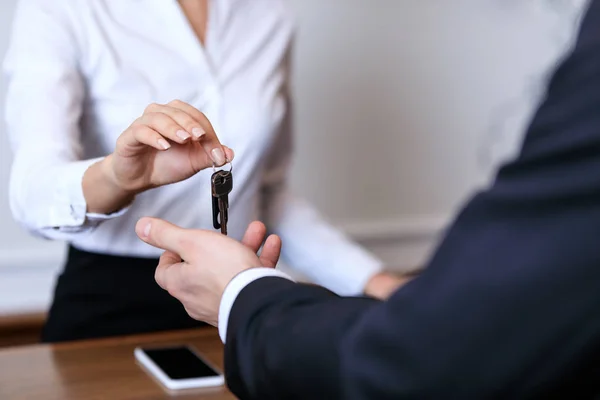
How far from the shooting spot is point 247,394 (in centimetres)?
47

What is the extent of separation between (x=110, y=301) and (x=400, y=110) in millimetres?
787

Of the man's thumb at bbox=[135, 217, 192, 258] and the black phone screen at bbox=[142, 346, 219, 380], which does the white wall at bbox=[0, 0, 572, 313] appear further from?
the man's thumb at bbox=[135, 217, 192, 258]

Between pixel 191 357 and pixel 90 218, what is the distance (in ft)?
0.57

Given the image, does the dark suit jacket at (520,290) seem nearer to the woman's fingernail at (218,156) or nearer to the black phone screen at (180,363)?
the woman's fingernail at (218,156)

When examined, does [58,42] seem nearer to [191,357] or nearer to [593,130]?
[191,357]

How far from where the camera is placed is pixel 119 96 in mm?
817

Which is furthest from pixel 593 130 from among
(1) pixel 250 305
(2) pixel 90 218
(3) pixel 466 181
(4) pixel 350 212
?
(3) pixel 466 181

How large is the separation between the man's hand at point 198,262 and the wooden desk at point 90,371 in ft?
0.66

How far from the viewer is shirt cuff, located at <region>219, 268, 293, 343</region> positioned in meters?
0.48

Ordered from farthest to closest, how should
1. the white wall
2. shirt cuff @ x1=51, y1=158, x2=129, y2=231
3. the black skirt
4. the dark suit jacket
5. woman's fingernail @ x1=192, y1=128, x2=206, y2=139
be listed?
the white wall < the black skirt < shirt cuff @ x1=51, y1=158, x2=129, y2=231 < woman's fingernail @ x1=192, y1=128, x2=206, y2=139 < the dark suit jacket

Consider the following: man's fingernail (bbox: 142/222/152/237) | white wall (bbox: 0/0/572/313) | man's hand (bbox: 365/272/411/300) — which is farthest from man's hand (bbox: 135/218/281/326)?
white wall (bbox: 0/0/572/313)

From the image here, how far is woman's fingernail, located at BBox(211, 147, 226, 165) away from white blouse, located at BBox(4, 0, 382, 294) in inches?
3.9

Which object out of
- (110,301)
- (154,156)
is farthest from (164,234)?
(110,301)

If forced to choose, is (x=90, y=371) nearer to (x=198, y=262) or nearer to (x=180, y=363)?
(x=180, y=363)
